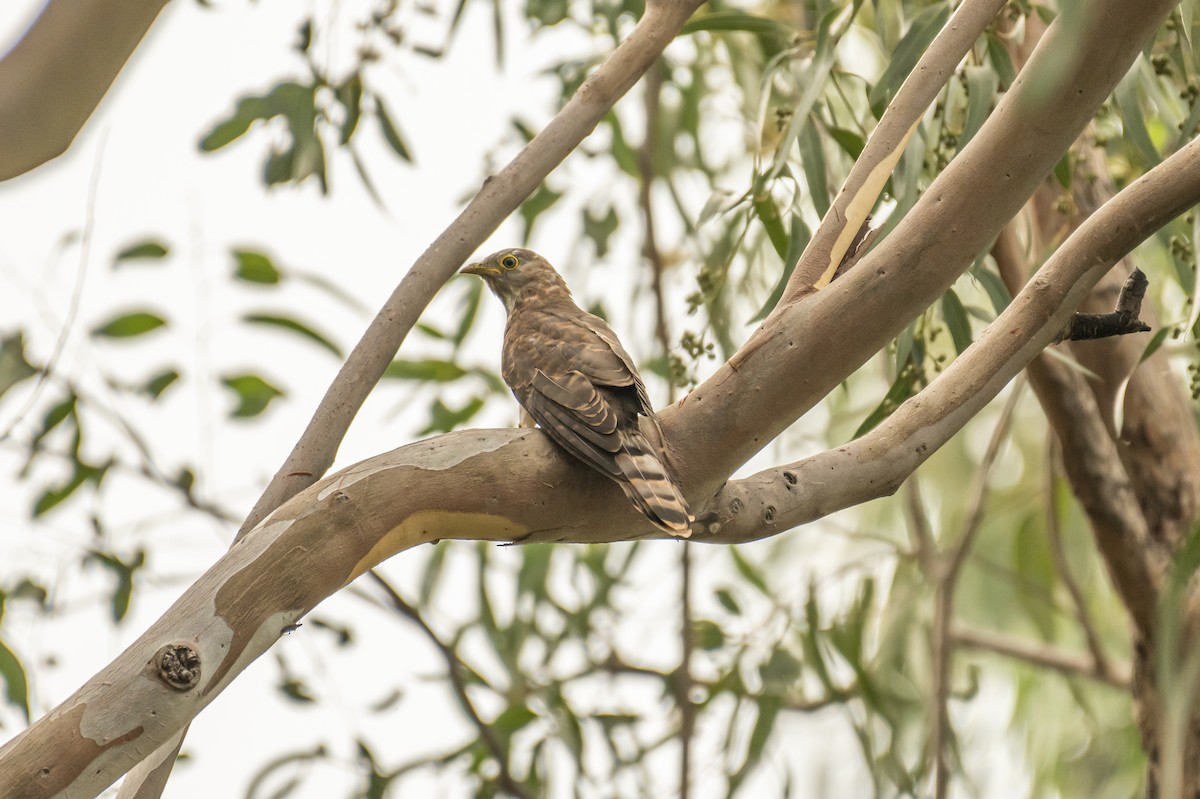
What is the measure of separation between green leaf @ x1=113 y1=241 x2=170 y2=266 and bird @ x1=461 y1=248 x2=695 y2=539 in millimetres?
986

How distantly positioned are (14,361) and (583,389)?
1.69m

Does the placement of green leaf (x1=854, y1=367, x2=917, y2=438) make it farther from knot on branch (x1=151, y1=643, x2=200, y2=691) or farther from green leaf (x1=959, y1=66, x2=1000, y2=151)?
knot on branch (x1=151, y1=643, x2=200, y2=691)

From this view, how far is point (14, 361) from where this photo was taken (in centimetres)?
330

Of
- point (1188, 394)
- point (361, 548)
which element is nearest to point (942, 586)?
point (1188, 394)

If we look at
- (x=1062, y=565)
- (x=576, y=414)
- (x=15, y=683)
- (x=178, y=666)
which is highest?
(x=1062, y=565)

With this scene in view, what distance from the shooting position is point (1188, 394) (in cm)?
402

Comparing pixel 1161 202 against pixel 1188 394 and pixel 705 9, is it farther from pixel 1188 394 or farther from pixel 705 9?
pixel 705 9

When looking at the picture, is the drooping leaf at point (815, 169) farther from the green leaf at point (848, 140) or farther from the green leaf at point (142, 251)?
the green leaf at point (142, 251)

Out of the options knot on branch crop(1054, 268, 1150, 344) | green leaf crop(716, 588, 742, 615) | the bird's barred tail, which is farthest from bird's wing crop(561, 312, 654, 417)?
green leaf crop(716, 588, 742, 615)

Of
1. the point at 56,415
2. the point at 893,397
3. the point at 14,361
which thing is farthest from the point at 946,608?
the point at 14,361

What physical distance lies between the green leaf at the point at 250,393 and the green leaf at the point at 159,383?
5.8 inches

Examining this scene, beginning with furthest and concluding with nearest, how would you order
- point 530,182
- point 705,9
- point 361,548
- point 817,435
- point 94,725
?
1. point 817,435
2. point 705,9
3. point 530,182
4. point 361,548
5. point 94,725

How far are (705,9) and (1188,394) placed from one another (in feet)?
7.12

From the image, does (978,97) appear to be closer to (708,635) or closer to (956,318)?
(956,318)
